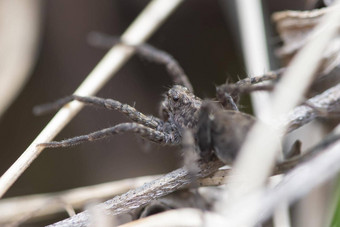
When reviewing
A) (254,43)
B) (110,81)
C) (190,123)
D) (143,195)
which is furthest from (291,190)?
(110,81)

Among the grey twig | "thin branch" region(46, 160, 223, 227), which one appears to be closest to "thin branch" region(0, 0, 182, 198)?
"thin branch" region(46, 160, 223, 227)

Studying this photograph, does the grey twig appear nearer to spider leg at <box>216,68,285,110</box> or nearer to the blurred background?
spider leg at <box>216,68,285,110</box>

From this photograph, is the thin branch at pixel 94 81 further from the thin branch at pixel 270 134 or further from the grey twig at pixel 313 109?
the grey twig at pixel 313 109

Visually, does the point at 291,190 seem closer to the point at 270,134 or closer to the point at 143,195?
the point at 270,134

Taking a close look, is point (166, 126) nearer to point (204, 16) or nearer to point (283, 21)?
point (283, 21)

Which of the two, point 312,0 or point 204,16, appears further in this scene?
point 204,16

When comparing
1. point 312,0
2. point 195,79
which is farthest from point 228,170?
point 195,79

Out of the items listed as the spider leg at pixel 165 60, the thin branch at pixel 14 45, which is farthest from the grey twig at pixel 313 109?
the thin branch at pixel 14 45
